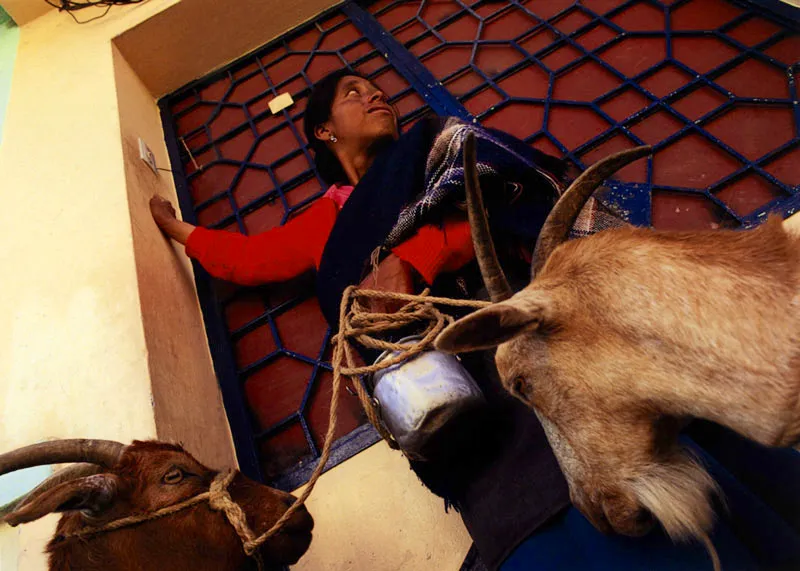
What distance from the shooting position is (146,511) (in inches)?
60.0

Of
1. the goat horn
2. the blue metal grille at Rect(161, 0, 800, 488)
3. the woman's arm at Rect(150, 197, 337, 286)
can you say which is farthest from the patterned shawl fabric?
the goat horn

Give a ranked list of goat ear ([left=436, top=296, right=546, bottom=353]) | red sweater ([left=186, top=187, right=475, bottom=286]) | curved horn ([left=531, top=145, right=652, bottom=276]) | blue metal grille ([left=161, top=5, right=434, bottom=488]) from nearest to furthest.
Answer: goat ear ([left=436, top=296, right=546, bottom=353]) → curved horn ([left=531, top=145, right=652, bottom=276]) → blue metal grille ([left=161, top=5, right=434, bottom=488]) → red sweater ([left=186, top=187, right=475, bottom=286])

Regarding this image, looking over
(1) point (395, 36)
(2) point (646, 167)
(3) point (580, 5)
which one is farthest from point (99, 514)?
(3) point (580, 5)

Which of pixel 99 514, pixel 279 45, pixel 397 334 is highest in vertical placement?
pixel 279 45

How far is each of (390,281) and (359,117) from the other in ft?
3.95

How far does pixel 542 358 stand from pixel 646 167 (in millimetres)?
1747

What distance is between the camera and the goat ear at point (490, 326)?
1234mm

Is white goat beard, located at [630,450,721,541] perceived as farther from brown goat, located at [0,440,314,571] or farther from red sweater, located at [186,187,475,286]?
red sweater, located at [186,187,475,286]

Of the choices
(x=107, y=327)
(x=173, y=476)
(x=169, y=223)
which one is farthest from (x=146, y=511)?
(x=169, y=223)

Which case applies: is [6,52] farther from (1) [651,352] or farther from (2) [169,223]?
(1) [651,352]

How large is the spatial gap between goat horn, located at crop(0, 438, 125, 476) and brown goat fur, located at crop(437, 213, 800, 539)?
3.65ft

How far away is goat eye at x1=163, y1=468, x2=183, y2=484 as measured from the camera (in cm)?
159

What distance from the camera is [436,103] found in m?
3.30

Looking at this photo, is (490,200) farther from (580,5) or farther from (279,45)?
(279,45)
